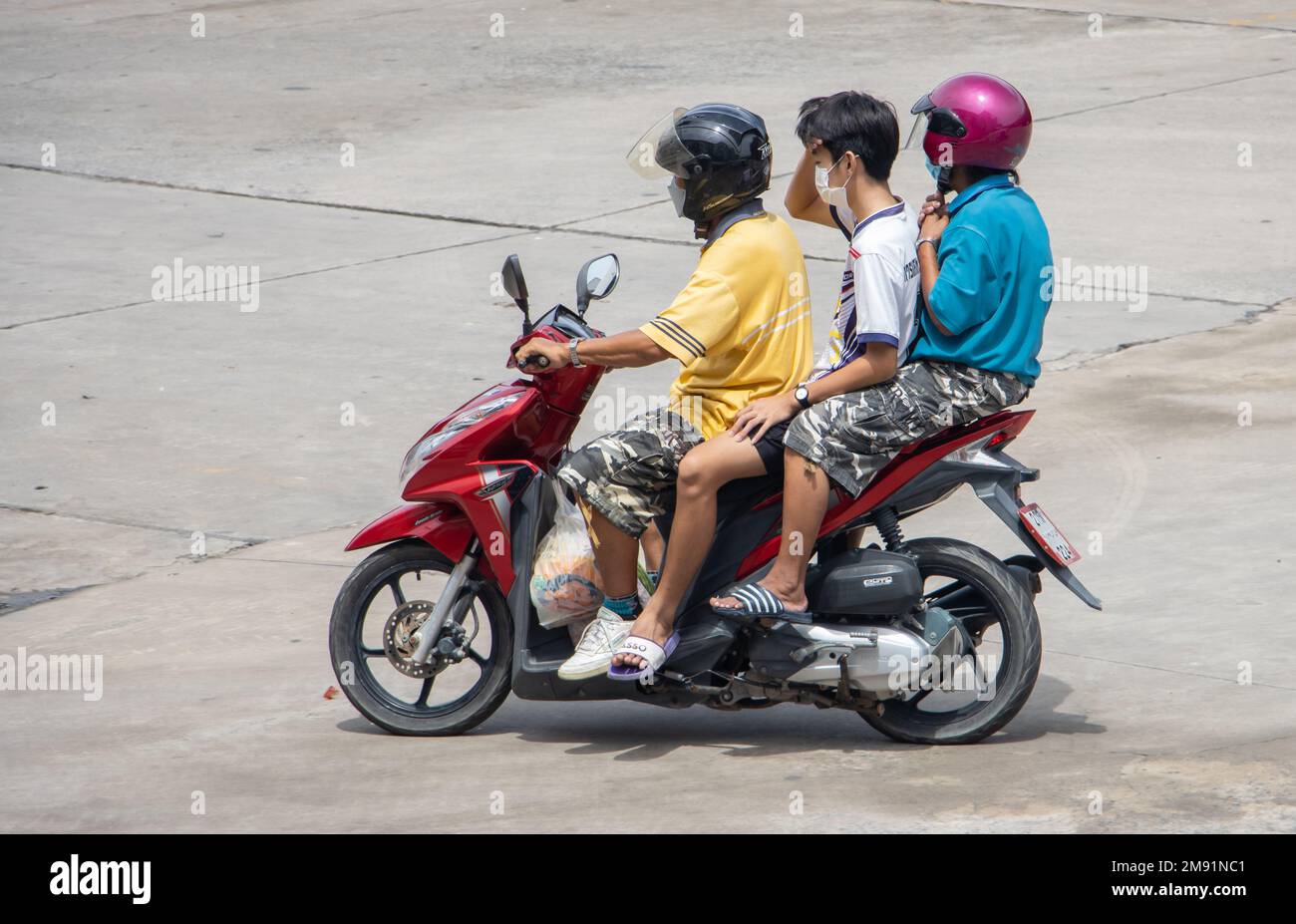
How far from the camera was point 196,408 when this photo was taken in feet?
28.4

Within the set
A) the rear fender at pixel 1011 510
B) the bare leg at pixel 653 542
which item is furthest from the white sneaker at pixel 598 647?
the rear fender at pixel 1011 510

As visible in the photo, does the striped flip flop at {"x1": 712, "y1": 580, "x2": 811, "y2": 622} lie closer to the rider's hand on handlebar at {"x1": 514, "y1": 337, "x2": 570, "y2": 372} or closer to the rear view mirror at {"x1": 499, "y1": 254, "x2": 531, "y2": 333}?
the rider's hand on handlebar at {"x1": 514, "y1": 337, "x2": 570, "y2": 372}

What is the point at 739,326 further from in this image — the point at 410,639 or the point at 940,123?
the point at 410,639

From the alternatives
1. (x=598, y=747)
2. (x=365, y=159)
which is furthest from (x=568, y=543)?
(x=365, y=159)

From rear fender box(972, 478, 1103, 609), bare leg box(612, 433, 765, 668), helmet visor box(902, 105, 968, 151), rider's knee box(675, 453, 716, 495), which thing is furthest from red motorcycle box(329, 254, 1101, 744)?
helmet visor box(902, 105, 968, 151)

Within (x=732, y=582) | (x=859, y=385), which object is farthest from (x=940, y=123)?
(x=732, y=582)

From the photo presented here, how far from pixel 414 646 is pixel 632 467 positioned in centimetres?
89

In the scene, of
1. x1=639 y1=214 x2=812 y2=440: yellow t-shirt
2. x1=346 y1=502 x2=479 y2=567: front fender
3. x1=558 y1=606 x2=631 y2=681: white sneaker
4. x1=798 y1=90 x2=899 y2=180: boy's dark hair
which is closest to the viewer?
x1=639 y1=214 x2=812 y2=440: yellow t-shirt

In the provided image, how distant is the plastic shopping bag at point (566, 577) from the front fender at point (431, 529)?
0.22 metres

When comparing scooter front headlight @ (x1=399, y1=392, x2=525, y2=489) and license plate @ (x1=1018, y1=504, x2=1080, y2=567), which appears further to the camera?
scooter front headlight @ (x1=399, y1=392, x2=525, y2=489)

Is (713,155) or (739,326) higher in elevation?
(713,155)

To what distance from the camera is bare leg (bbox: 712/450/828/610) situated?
4898mm

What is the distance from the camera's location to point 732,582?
5152 millimetres

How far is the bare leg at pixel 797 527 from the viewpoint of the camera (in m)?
4.90
